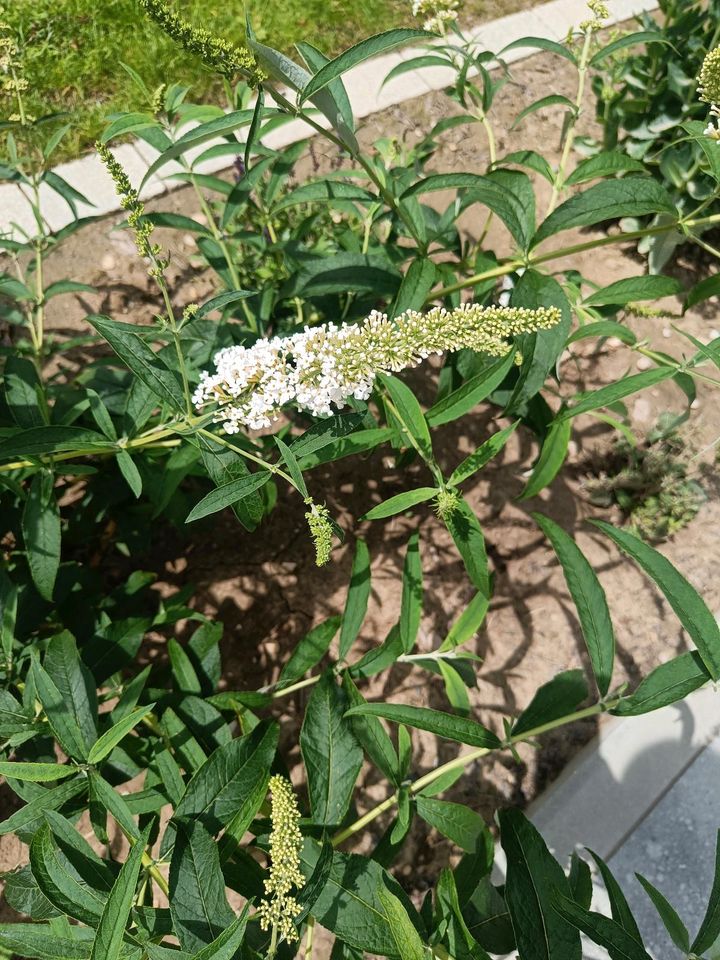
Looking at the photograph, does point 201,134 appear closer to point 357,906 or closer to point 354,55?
point 354,55

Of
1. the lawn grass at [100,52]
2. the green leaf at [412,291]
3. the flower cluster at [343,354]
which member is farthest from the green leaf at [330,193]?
the lawn grass at [100,52]

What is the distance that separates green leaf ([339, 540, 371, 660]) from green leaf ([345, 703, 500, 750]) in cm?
28

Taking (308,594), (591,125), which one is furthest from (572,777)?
(591,125)

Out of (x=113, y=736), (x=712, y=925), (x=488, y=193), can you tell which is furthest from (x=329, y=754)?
(x=488, y=193)

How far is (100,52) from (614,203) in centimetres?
302

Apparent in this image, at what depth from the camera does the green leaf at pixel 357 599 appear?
5.98 ft

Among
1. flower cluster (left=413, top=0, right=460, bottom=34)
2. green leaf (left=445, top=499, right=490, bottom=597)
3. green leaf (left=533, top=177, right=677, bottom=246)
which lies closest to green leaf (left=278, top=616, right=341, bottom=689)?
green leaf (left=445, top=499, right=490, bottom=597)

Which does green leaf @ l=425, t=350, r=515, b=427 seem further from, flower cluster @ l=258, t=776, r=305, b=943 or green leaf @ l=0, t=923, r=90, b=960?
green leaf @ l=0, t=923, r=90, b=960

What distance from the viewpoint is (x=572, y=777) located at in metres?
2.52

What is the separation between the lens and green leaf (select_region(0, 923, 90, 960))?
3.92ft

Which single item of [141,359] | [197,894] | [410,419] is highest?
[141,359]

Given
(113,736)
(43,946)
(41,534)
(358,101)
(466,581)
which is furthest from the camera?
(358,101)

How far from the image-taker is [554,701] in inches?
65.9

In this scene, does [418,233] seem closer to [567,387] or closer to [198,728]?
[198,728]
